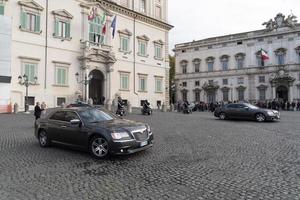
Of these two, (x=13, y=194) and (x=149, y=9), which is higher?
(x=149, y=9)

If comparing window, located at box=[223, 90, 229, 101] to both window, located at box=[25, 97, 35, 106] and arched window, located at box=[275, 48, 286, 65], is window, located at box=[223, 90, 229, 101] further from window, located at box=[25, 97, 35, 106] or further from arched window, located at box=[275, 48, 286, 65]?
window, located at box=[25, 97, 35, 106]

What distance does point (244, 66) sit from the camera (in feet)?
182

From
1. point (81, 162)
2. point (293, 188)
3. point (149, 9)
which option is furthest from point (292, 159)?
point (149, 9)

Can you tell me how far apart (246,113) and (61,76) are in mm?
19458

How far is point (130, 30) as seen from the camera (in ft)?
125

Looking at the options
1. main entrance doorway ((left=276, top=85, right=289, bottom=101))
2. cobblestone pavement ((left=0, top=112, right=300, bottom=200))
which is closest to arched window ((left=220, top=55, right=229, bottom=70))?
main entrance doorway ((left=276, top=85, right=289, bottom=101))

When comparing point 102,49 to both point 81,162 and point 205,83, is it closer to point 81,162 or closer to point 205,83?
point 81,162

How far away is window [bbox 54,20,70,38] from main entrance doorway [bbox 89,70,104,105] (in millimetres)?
5326

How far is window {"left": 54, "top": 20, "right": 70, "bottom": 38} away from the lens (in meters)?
30.5

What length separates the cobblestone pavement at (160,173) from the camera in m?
5.49

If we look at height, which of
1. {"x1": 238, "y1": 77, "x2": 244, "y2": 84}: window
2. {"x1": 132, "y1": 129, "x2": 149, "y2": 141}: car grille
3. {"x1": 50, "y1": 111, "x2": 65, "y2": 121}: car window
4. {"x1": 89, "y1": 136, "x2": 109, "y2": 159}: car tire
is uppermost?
{"x1": 238, "y1": 77, "x2": 244, "y2": 84}: window

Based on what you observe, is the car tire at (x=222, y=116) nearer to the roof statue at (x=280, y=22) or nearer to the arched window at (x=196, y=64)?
the roof statue at (x=280, y=22)

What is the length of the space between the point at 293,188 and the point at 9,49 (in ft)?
88.0

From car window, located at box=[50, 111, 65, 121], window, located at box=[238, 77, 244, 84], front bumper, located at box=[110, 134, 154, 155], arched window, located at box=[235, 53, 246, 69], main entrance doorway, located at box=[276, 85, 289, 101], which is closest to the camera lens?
front bumper, located at box=[110, 134, 154, 155]
